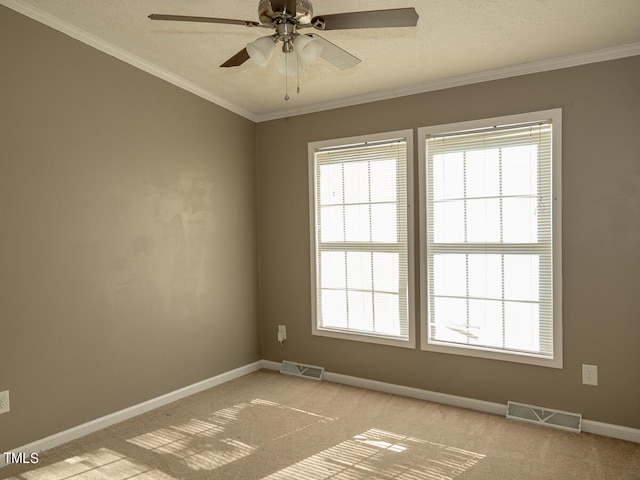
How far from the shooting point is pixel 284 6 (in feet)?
5.79

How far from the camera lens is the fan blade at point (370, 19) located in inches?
69.1

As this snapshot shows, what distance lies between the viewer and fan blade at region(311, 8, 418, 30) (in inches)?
69.1

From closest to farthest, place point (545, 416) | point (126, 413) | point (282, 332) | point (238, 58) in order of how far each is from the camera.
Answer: point (238, 58) → point (545, 416) → point (126, 413) → point (282, 332)

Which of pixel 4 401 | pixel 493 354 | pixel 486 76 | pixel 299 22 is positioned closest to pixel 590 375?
pixel 493 354

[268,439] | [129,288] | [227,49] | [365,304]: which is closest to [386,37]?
[227,49]

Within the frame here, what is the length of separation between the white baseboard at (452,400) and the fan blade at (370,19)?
2.74 metres

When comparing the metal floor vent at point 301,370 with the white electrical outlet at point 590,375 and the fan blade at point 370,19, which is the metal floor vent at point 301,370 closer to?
the white electrical outlet at point 590,375

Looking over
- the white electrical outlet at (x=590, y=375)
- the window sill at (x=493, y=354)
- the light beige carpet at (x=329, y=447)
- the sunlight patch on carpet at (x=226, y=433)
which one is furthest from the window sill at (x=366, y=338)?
the white electrical outlet at (x=590, y=375)

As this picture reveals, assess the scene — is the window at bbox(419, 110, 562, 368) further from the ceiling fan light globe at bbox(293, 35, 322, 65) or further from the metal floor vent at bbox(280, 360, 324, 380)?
the ceiling fan light globe at bbox(293, 35, 322, 65)

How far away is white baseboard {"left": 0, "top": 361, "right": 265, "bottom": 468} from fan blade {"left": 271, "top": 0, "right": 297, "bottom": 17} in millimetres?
2850

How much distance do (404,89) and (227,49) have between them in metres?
1.44

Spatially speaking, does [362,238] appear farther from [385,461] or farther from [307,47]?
[307,47]

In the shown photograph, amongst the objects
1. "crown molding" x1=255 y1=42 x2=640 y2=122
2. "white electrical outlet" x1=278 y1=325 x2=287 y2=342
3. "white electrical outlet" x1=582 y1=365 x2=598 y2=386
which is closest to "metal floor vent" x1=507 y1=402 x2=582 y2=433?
"white electrical outlet" x1=582 y1=365 x2=598 y2=386

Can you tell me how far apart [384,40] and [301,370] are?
290 centimetres
